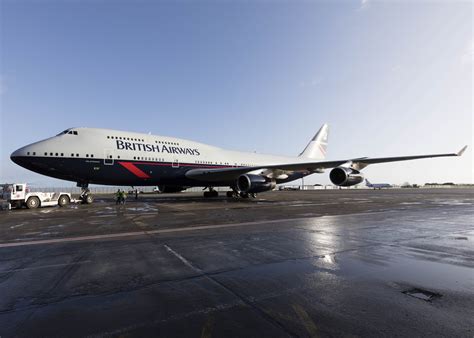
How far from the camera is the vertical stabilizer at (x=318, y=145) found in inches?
1488

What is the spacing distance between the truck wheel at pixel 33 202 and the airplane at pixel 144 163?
8.11 ft

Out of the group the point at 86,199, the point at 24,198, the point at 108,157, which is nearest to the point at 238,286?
the point at 108,157

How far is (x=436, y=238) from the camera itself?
7164 mm

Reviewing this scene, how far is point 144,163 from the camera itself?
2036 centimetres

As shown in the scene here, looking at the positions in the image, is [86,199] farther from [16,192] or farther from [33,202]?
[16,192]

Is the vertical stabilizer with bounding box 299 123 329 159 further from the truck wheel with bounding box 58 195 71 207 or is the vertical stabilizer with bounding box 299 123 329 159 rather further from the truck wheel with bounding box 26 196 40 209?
the truck wheel with bounding box 26 196 40 209

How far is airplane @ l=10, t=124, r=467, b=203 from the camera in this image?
17.5 metres

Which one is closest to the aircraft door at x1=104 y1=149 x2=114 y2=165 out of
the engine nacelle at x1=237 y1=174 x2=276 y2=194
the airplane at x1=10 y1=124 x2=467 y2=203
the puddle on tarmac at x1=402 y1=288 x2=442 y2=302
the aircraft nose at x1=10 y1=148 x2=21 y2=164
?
the airplane at x1=10 y1=124 x2=467 y2=203

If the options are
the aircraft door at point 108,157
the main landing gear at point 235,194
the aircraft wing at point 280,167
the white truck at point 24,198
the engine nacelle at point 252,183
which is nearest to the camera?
the white truck at point 24,198

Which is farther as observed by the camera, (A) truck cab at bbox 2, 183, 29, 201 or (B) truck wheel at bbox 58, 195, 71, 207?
(B) truck wheel at bbox 58, 195, 71, 207

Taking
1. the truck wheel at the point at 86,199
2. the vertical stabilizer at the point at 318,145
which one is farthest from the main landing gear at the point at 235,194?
the vertical stabilizer at the point at 318,145

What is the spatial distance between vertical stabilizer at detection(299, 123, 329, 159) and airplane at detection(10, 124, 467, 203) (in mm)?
14393

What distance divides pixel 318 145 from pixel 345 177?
66.2ft

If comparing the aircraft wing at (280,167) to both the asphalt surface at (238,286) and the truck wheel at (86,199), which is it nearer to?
the truck wheel at (86,199)
